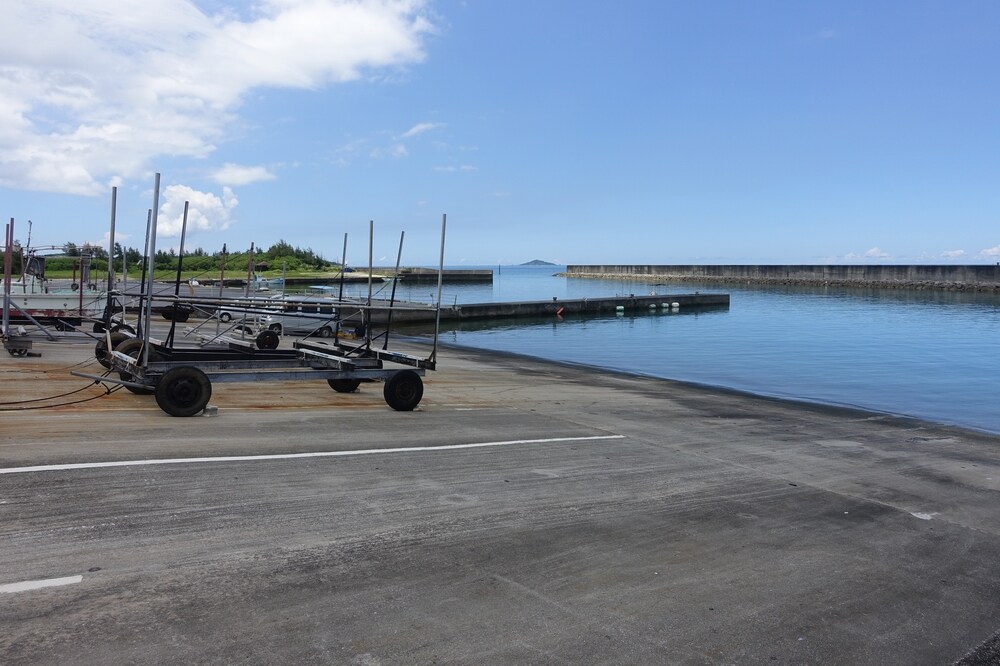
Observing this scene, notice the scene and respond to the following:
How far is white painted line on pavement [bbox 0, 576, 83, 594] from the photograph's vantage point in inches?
183

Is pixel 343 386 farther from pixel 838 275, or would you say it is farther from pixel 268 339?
pixel 838 275

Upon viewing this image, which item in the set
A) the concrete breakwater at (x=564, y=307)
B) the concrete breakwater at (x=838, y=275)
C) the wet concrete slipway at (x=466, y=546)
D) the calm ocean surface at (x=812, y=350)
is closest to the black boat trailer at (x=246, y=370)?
the wet concrete slipway at (x=466, y=546)

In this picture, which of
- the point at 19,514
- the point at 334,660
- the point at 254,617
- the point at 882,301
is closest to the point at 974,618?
the point at 334,660

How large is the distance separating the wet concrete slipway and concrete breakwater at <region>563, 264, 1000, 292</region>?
4534 inches

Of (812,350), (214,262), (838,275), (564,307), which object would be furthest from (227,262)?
(838,275)

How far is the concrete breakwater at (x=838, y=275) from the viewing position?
110 metres

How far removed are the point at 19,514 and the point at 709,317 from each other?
208 feet

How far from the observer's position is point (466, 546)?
5.95 metres

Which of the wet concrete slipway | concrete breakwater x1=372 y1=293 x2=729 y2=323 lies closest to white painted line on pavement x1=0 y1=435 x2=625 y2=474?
the wet concrete slipway

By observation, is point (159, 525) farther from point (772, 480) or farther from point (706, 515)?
point (772, 480)

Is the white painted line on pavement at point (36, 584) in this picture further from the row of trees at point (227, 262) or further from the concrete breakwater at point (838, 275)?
the concrete breakwater at point (838, 275)

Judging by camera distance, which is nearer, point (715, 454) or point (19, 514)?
point (19, 514)

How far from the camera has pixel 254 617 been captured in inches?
179

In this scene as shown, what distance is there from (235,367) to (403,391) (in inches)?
107
